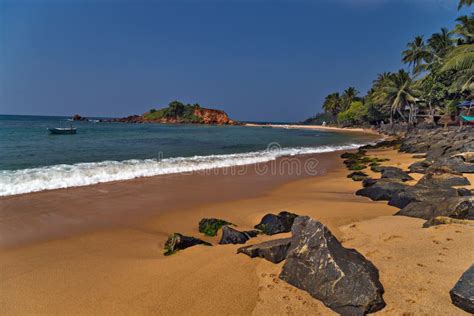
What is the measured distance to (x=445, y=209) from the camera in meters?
5.38

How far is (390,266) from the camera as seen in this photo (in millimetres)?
3697

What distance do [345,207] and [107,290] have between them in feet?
19.6

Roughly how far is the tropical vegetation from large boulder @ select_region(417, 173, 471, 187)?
9569 millimetres

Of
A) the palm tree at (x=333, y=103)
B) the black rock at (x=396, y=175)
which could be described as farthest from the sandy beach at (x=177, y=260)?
the palm tree at (x=333, y=103)

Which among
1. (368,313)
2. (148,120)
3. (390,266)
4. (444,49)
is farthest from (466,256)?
(148,120)

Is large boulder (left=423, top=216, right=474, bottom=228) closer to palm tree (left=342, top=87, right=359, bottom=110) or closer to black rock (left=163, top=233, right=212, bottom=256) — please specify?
black rock (left=163, top=233, right=212, bottom=256)

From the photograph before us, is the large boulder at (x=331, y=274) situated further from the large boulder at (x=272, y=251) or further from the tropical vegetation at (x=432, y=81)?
the tropical vegetation at (x=432, y=81)

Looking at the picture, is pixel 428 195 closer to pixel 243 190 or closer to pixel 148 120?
pixel 243 190

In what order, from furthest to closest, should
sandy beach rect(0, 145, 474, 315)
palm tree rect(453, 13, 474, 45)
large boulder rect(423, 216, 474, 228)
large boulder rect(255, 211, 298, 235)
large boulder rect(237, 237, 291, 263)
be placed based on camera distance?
palm tree rect(453, 13, 474, 45) → large boulder rect(255, 211, 298, 235) → large boulder rect(423, 216, 474, 228) → large boulder rect(237, 237, 291, 263) → sandy beach rect(0, 145, 474, 315)

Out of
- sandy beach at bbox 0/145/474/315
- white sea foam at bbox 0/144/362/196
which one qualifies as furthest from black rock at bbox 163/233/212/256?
white sea foam at bbox 0/144/362/196

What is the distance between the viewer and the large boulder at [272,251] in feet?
13.6

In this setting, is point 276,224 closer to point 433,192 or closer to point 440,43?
point 433,192

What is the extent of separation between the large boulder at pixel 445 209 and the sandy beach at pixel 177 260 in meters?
0.44

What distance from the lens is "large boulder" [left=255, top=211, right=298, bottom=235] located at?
5857 millimetres
